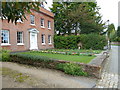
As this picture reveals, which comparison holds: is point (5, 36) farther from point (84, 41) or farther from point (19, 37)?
point (84, 41)

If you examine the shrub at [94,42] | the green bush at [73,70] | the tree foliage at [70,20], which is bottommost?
the green bush at [73,70]

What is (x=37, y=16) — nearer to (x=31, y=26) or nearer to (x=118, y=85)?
(x=31, y=26)

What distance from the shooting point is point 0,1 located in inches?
127

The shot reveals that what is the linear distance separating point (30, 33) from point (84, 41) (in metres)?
10.2

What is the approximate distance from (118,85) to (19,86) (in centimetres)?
400

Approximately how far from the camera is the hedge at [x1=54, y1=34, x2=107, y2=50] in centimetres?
1944

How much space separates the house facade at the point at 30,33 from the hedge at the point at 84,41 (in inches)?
82.1

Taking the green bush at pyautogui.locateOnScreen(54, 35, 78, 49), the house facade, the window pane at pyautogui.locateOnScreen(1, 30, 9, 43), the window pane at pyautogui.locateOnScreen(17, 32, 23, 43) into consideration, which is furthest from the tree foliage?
the window pane at pyautogui.locateOnScreen(1, 30, 9, 43)

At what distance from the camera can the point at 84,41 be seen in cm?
2045

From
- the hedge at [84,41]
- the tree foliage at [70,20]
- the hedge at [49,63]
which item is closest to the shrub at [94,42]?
the hedge at [84,41]

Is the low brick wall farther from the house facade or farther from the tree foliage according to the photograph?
the tree foliage

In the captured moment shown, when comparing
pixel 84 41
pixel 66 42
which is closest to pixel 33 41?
pixel 66 42

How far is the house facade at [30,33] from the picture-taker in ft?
45.4

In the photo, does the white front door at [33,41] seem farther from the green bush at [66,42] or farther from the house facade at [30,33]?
the green bush at [66,42]
